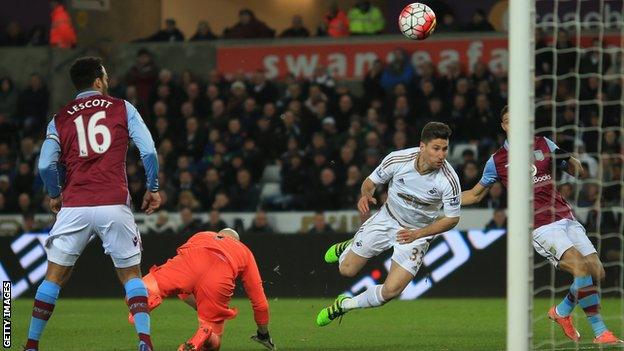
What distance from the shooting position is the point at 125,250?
754 cm

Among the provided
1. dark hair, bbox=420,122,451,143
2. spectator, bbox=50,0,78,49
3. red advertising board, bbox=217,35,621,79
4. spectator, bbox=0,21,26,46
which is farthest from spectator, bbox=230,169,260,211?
dark hair, bbox=420,122,451,143

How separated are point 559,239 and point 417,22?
7.51ft

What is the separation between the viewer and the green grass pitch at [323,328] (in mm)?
9273

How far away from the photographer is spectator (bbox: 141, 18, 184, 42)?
64.6ft

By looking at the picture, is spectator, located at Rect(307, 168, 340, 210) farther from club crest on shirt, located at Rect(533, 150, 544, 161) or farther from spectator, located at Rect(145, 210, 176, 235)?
club crest on shirt, located at Rect(533, 150, 544, 161)

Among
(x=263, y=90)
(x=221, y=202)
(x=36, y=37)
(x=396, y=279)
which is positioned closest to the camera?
(x=396, y=279)

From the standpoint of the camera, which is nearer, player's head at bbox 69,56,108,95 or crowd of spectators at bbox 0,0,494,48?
player's head at bbox 69,56,108,95

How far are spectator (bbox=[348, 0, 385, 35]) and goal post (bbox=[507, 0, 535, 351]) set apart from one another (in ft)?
41.8

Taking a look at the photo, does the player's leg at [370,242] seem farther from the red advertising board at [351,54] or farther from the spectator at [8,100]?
the spectator at [8,100]

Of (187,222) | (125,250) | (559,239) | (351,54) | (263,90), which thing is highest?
(351,54)

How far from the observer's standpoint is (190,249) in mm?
8320

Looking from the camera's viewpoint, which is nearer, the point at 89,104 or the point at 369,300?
the point at 89,104

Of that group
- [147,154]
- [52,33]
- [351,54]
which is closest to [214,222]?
[351,54]

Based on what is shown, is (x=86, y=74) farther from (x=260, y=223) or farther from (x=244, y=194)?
(x=244, y=194)
